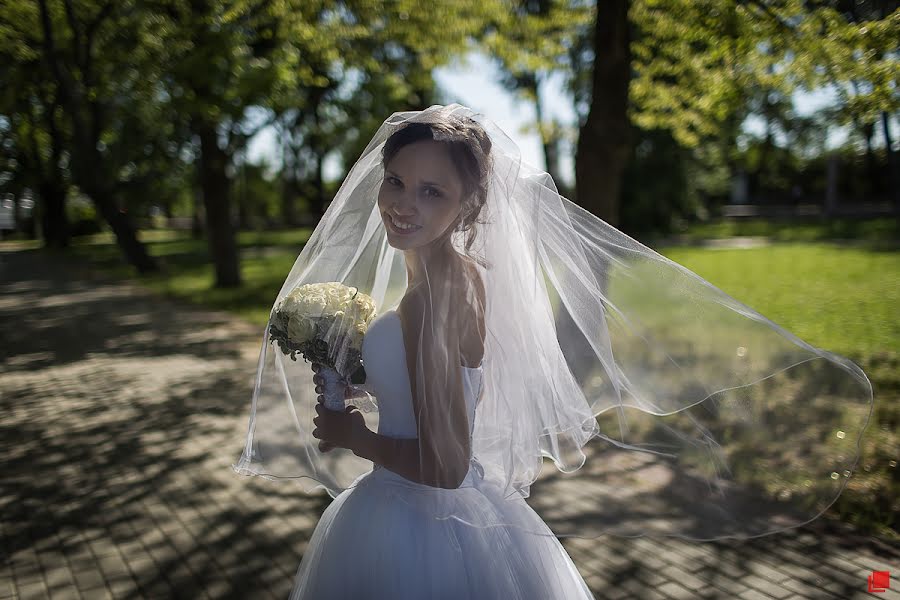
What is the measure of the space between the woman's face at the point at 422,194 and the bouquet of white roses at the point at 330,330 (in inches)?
9.8

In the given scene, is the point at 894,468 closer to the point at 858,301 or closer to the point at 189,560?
the point at 189,560

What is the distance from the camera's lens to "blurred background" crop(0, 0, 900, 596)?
25.6ft

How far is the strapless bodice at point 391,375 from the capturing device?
6.68 feet

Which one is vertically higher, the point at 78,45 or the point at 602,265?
the point at 78,45

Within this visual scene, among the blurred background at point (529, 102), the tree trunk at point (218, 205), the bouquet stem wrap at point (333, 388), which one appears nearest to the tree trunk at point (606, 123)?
the blurred background at point (529, 102)

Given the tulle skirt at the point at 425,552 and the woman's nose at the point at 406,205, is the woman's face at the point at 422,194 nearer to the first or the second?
the woman's nose at the point at 406,205

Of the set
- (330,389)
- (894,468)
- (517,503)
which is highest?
(330,389)

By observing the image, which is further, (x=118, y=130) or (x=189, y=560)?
(x=118, y=130)

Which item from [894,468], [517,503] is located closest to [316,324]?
[517,503]

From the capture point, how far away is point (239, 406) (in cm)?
762

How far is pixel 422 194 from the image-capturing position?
2.07m

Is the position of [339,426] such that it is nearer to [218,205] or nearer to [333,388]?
[333,388]

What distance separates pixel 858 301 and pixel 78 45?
1902 cm

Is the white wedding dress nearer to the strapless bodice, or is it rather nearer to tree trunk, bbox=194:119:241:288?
the strapless bodice
